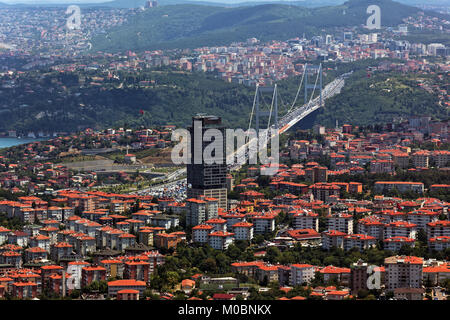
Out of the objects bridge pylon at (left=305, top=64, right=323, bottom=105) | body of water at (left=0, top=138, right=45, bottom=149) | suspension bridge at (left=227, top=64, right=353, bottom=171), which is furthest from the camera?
bridge pylon at (left=305, top=64, right=323, bottom=105)

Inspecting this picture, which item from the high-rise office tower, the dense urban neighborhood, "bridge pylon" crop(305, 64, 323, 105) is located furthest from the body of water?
the high-rise office tower

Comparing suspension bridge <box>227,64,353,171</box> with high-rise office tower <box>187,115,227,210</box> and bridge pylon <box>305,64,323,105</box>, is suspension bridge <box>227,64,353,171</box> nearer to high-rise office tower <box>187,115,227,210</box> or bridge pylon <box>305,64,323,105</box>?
bridge pylon <box>305,64,323,105</box>

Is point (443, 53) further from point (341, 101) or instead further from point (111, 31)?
point (111, 31)

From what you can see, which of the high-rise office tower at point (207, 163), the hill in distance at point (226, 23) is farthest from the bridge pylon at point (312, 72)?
the high-rise office tower at point (207, 163)

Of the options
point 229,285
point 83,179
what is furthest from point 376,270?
point 83,179

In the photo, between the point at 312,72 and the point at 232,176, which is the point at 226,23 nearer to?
the point at 312,72

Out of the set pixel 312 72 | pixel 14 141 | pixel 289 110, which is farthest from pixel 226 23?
pixel 289 110
